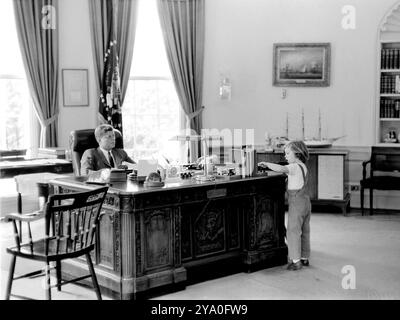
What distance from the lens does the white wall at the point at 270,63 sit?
828 centimetres

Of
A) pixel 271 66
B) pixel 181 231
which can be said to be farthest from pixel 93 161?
pixel 271 66

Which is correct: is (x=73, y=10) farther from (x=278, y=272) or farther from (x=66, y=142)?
(x=278, y=272)

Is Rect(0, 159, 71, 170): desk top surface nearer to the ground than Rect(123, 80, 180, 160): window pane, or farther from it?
nearer to the ground

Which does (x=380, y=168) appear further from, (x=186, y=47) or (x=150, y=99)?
(x=150, y=99)

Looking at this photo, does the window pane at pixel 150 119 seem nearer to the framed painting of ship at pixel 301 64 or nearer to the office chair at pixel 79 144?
the framed painting of ship at pixel 301 64

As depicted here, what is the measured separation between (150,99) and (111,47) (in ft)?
3.31

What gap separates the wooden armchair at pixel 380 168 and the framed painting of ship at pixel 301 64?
4.02 feet

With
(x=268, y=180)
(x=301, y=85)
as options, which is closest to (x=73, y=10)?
(x=301, y=85)

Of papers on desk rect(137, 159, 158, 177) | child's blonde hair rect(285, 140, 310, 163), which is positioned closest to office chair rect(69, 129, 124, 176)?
papers on desk rect(137, 159, 158, 177)

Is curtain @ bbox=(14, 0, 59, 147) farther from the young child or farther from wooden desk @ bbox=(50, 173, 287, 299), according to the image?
the young child

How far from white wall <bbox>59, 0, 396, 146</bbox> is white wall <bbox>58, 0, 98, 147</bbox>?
13 mm

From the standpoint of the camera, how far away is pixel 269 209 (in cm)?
545

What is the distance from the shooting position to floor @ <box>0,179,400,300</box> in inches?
185

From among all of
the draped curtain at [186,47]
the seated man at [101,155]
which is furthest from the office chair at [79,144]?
the draped curtain at [186,47]
